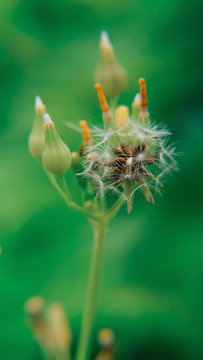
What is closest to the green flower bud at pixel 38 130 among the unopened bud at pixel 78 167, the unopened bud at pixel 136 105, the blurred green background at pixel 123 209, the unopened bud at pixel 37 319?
the unopened bud at pixel 78 167

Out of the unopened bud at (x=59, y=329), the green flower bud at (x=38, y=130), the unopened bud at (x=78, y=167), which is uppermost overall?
the green flower bud at (x=38, y=130)

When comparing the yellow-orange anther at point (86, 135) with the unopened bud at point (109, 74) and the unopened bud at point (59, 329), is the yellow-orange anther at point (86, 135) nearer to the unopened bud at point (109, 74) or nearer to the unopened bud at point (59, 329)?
the unopened bud at point (109, 74)

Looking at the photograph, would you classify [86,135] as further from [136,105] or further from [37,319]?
[37,319]

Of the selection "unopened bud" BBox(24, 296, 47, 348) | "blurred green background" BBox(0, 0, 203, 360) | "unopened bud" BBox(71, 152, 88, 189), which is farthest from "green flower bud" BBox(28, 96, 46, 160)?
"blurred green background" BBox(0, 0, 203, 360)

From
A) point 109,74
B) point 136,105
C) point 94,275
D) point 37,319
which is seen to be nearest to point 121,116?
point 136,105

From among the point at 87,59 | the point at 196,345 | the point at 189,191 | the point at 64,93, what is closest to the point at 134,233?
the point at 189,191

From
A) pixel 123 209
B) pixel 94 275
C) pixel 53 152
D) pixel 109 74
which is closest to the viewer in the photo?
pixel 53 152

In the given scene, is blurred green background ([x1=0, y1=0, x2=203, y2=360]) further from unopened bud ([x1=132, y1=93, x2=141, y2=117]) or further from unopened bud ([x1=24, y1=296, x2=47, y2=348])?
unopened bud ([x1=132, y1=93, x2=141, y2=117])

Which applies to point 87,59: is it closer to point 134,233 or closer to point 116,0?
point 116,0
